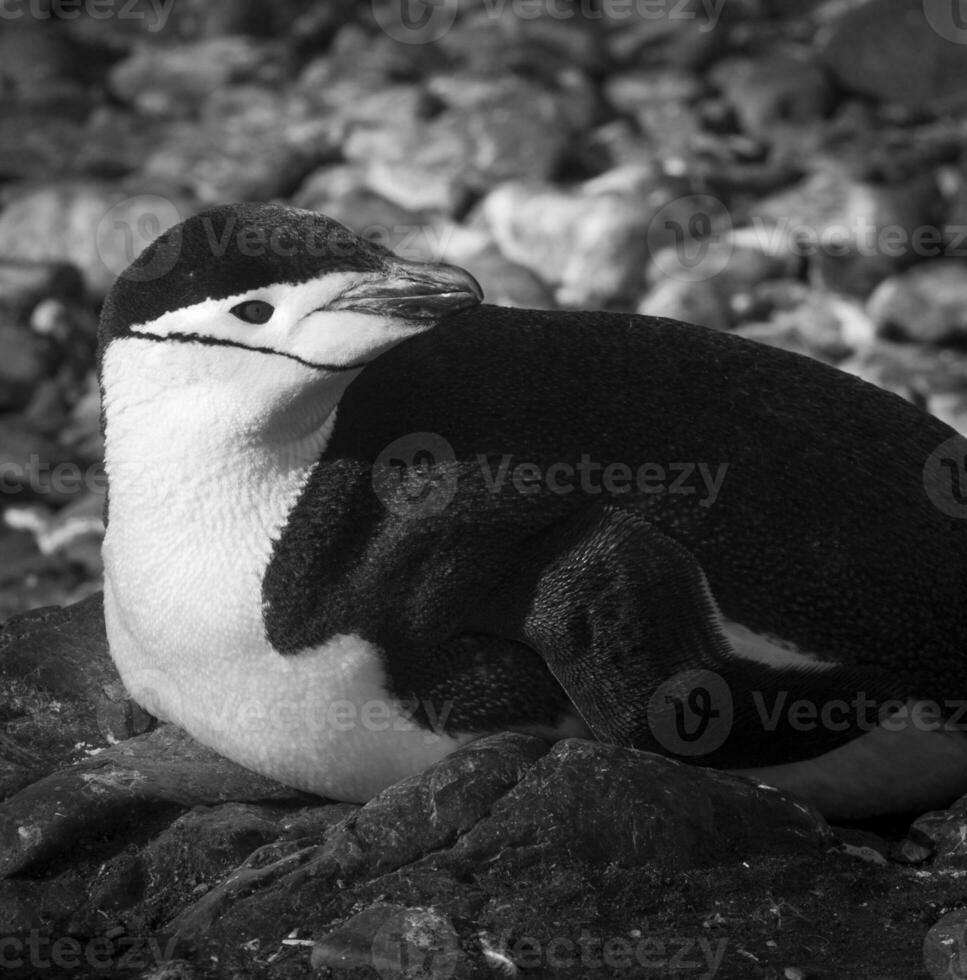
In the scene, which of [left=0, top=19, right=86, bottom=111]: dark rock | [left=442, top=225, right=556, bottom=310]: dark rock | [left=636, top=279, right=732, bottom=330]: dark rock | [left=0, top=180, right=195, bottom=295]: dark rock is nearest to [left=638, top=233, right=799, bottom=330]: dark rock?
[left=636, top=279, right=732, bottom=330]: dark rock

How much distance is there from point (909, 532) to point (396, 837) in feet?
3.86

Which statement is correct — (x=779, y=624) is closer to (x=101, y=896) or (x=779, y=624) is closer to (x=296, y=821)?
(x=296, y=821)

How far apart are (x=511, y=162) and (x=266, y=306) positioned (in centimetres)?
688

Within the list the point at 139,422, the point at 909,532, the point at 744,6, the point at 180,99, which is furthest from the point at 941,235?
the point at 139,422

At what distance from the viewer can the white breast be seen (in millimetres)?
3434

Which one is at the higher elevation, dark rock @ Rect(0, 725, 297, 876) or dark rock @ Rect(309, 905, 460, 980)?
dark rock @ Rect(309, 905, 460, 980)

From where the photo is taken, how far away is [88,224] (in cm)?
970

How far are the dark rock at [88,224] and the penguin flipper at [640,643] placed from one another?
6.48 metres

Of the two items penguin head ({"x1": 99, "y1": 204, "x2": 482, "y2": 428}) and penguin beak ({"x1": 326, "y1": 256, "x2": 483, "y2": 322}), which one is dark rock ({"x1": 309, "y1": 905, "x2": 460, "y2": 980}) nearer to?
penguin head ({"x1": 99, "y1": 204, "x2": 482, "y2": 428})

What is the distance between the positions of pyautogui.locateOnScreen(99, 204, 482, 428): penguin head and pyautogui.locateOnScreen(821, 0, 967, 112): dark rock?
7.98 metres

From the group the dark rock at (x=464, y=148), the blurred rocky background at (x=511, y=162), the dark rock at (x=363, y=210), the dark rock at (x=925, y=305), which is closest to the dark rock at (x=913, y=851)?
the blurred rocky background at (x=511, y=162)

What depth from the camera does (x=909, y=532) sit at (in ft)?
11.7

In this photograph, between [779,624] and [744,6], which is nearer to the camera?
[779,624]

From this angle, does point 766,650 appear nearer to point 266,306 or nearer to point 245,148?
point 266,306
